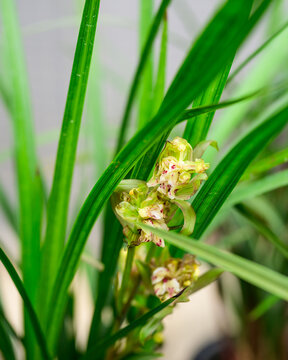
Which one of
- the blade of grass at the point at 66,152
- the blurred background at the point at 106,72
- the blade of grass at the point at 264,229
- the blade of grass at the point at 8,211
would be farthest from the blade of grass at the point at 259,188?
the blurred background at the point at 106,72

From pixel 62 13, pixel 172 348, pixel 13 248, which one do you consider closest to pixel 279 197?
pixel 172 348

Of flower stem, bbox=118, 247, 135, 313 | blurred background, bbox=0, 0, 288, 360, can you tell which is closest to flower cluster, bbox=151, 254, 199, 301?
flower stem, bbox=118, 247, 135, 313

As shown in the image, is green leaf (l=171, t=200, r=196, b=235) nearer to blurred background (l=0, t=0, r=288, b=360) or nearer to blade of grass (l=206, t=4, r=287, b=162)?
blade of grass (l=206, t=4, r=287, b=162)

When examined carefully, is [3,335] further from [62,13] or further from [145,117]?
[62,13]

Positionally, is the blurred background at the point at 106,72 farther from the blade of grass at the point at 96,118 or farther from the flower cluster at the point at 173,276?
the flower cluster at the point at 173,276

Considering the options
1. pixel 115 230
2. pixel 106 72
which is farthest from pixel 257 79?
pixel 106 72

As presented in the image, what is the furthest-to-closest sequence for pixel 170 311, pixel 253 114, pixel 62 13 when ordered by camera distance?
pixel 62 13, pixel 253 114, pixel 170 311
